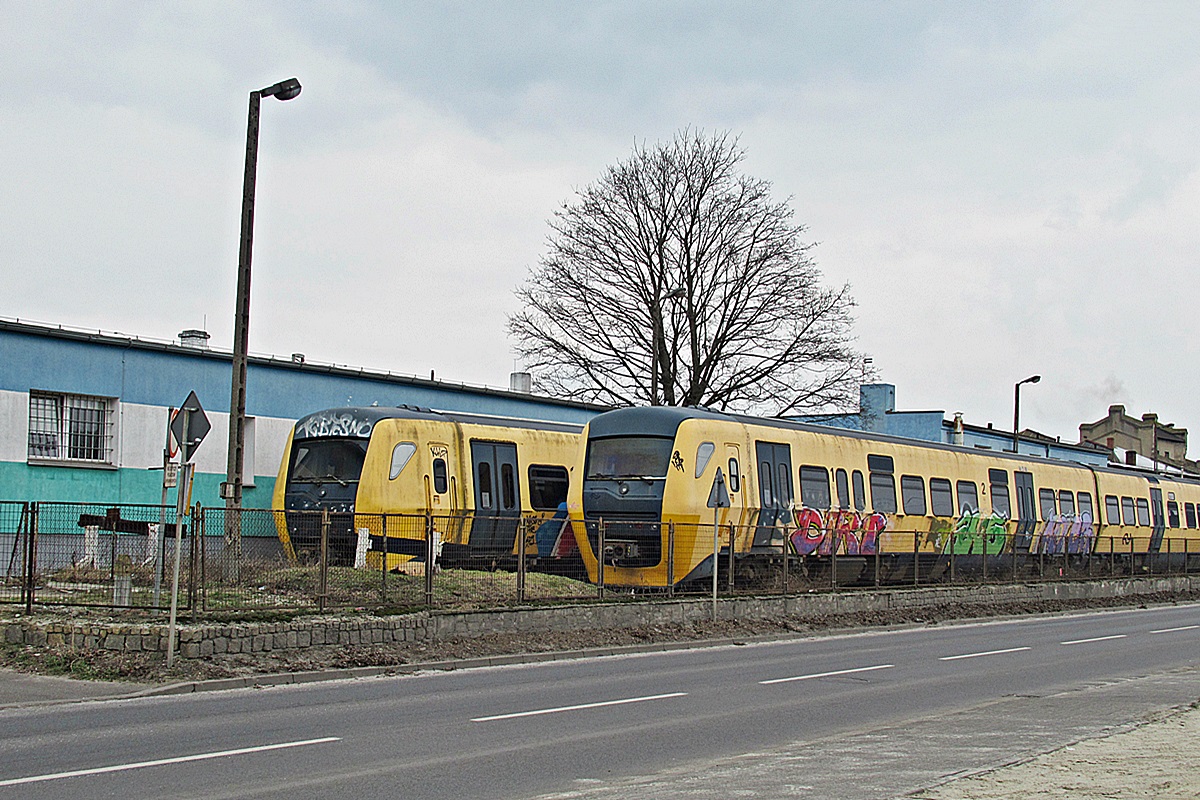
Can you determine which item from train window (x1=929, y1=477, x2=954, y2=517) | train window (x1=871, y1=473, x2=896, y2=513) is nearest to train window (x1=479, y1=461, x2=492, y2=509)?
train window (x1=871, y1=473, x2=896, y2=513)

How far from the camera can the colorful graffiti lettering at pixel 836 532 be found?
2747 cm

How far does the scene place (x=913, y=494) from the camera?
3145 centimetres

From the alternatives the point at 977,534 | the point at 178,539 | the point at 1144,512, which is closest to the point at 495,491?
the point at 178,539

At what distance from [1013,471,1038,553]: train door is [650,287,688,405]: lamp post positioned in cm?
1467

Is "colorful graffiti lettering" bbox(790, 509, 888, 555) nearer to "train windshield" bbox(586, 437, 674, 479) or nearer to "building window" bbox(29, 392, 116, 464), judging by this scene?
"train windshield" bbox(586, 437, 674, 479)

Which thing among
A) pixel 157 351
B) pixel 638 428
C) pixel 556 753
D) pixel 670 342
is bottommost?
pixel 556 753

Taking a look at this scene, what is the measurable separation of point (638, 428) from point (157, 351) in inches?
427

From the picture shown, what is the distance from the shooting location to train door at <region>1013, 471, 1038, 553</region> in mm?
36125

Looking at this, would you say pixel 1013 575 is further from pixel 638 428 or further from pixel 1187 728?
pixel 1187 728

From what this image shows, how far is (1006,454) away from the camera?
119 ft

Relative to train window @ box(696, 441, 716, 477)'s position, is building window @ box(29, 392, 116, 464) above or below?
above

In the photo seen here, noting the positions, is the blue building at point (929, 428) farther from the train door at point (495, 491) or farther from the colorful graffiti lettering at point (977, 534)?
the train door at point (495, 491)

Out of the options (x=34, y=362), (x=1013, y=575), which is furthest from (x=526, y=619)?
(x=1013, y=575)

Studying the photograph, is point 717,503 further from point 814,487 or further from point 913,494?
point 913,494
